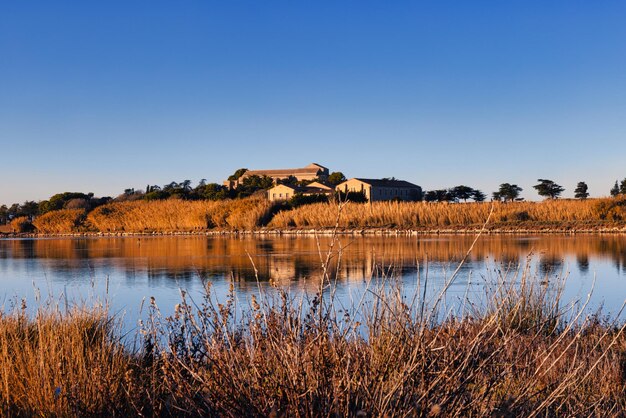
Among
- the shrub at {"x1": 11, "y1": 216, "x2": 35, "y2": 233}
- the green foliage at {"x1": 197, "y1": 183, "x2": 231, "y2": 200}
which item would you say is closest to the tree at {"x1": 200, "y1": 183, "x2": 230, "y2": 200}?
the green foliage at {"x1": 197, "y1": 183, "x2": 231, "y2": 200}

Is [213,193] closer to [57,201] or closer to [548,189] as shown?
[57,201]

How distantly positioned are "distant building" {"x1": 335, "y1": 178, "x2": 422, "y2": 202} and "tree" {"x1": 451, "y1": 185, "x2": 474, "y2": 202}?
5.25 meters

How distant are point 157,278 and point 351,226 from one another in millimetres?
25712

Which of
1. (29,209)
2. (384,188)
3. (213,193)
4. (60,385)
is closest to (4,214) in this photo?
(29,209)

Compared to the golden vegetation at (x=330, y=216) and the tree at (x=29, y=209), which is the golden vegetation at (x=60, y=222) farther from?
the tree at (x=29, y=209)

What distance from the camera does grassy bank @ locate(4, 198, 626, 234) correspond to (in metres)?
37.6

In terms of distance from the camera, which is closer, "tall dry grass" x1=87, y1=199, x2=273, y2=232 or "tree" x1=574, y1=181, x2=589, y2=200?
"tall dry grass" x1=87, y1=199, x2=273, y2=232

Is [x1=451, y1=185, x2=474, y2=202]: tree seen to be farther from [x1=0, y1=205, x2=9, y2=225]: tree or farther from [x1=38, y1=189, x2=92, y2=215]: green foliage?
[x1=0, y1=205, x2=9, y2=225]: tree

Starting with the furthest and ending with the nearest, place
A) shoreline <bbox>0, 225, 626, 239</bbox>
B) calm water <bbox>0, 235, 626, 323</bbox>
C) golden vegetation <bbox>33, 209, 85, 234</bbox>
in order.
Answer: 1. golden vegetation <bbox>33, 209, 85, 234</bbox>
2. shoreline <bbox>0, 225, 626, 239</bbox>
3. calm water <bbox>0, 235, 626, 323</bbox>

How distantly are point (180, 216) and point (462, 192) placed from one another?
160 feet

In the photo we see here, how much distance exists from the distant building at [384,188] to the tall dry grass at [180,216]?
31164mm

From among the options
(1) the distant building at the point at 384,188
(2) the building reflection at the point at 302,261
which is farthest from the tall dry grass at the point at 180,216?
(1) the distant building at the point at 384,188

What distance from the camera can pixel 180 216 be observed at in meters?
51.2

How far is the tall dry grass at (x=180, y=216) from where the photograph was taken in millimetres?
47719
